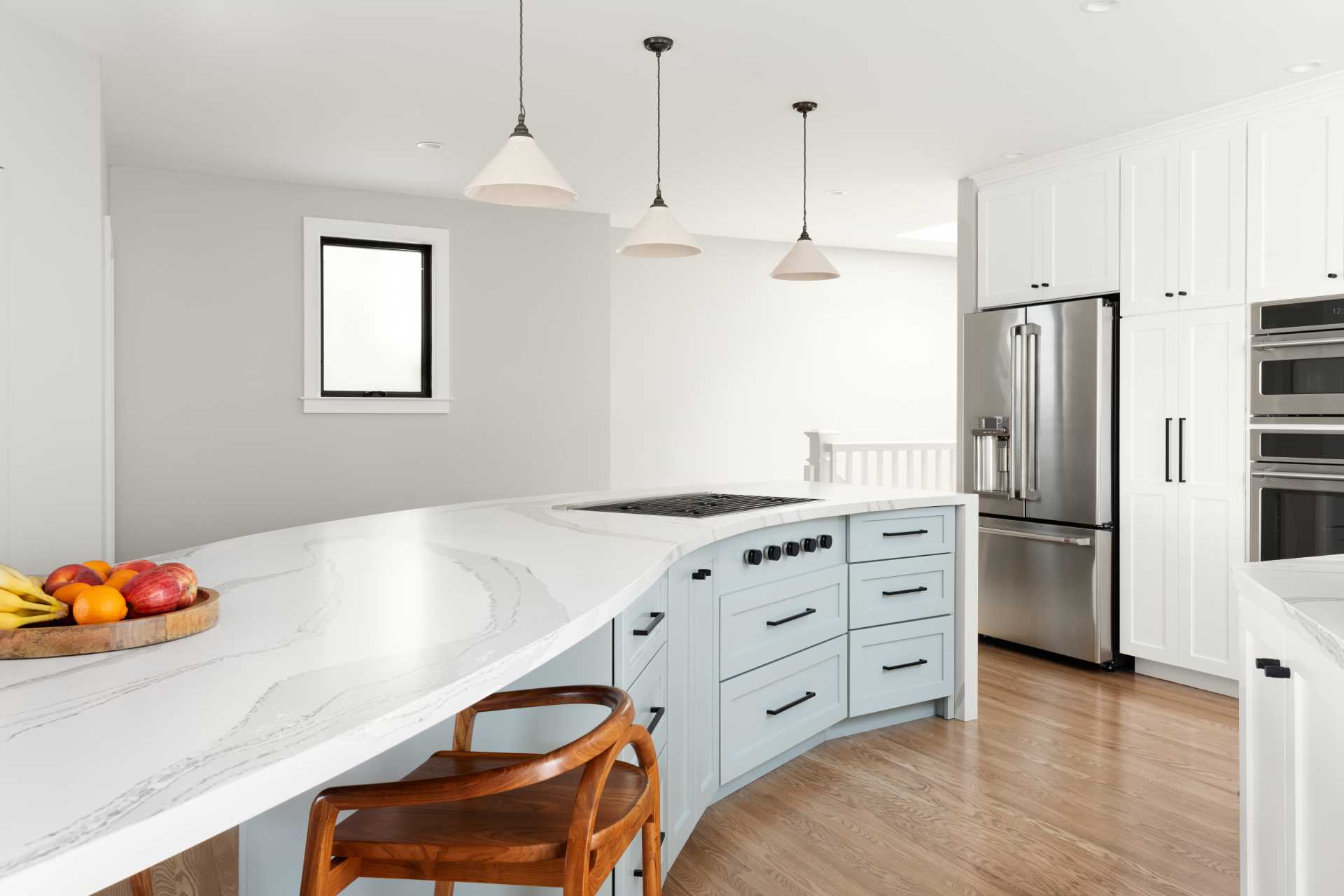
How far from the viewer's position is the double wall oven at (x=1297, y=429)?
3.49 metres

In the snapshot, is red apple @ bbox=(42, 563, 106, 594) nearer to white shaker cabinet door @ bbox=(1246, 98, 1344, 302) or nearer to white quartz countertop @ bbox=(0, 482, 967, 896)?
white quartz countertop @ bbox=(0, 482, 967, 896)

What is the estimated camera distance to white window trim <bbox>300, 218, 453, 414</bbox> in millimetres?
5215

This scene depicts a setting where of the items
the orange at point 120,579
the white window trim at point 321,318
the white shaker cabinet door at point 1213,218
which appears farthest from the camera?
the white window trim at point 321,318

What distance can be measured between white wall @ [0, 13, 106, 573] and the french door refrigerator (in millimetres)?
3936

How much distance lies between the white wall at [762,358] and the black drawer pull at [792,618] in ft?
12.9

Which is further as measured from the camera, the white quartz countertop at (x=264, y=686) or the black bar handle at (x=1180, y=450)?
the black bar handle at (x=1180, y=450)

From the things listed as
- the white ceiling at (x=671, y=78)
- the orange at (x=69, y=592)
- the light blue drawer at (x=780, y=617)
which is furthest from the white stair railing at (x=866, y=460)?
the orange at (x=69, y=592)

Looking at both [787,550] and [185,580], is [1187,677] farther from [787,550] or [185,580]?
[185,580]

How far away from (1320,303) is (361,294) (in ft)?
15.5

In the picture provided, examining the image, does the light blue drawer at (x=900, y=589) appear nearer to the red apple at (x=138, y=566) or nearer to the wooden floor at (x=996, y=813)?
the wooden floor at (x=996, y=813)

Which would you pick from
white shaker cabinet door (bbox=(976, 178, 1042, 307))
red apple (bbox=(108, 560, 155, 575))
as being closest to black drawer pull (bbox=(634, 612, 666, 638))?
red apple (bbox=(108, 560, 155, 575))

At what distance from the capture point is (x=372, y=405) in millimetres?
5418

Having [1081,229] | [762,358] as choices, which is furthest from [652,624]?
[762,358]

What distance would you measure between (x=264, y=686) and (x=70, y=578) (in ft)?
1.40
